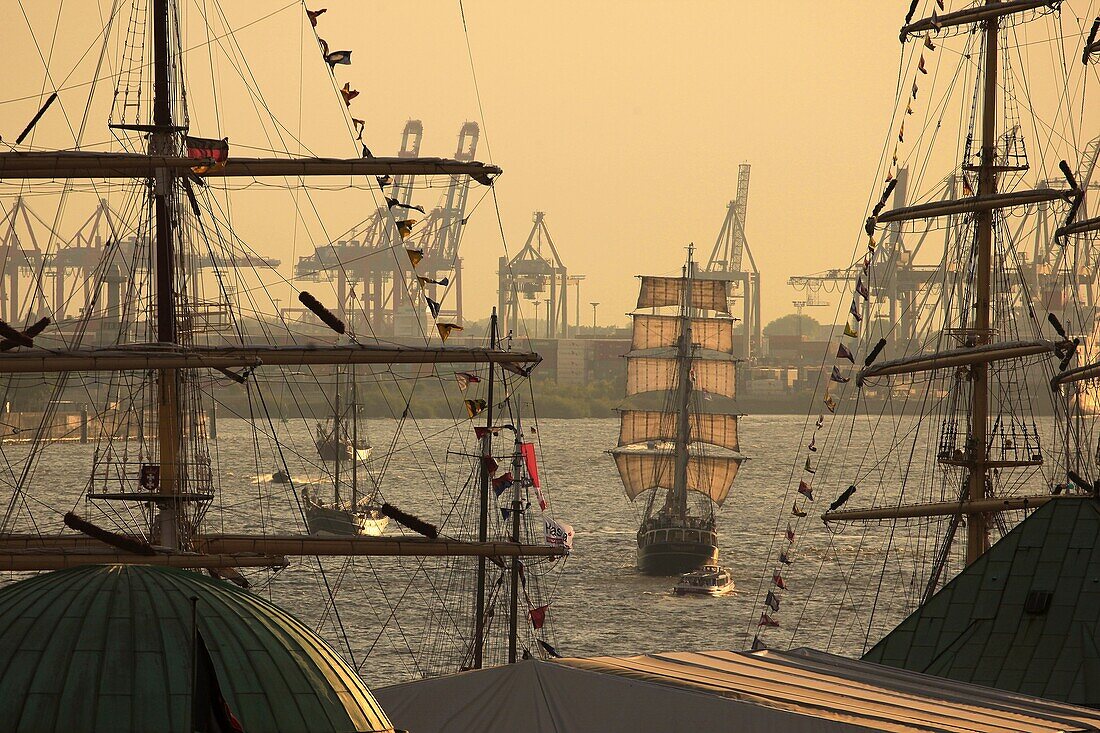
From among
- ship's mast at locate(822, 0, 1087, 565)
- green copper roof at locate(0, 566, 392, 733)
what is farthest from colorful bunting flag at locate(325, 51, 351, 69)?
green copper roof at locate(0, 566, 392, 733)

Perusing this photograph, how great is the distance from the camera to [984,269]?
44.3m

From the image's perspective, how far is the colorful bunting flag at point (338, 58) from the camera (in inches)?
1372

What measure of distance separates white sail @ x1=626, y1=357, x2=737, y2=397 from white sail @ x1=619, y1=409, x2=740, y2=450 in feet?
4.45

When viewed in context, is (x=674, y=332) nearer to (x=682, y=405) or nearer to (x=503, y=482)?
(x=682, y=405)

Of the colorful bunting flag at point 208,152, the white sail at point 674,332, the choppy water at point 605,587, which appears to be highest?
the colorful bunting flag at point 208,152

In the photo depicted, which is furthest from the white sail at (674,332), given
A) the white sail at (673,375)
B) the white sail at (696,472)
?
the white sail at (696,472)

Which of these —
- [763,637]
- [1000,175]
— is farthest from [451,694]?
[763,637]

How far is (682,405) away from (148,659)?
86.1 m

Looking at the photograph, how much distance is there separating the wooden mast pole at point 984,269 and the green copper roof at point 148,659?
1104 inches

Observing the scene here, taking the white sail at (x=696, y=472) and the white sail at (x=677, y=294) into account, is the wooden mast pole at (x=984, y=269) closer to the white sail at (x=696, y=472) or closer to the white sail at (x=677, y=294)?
the white sail at (x=696, y=472)

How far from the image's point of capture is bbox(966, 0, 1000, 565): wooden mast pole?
43.7m

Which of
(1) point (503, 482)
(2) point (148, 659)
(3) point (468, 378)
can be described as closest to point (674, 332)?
(1) point (503, 482)

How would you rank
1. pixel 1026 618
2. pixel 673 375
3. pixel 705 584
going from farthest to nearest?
1. pixel 673 375
2. pixel 705 584
3. pixel 1026 618

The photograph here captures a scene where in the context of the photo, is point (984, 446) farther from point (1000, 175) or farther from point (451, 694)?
point (451, 694)
